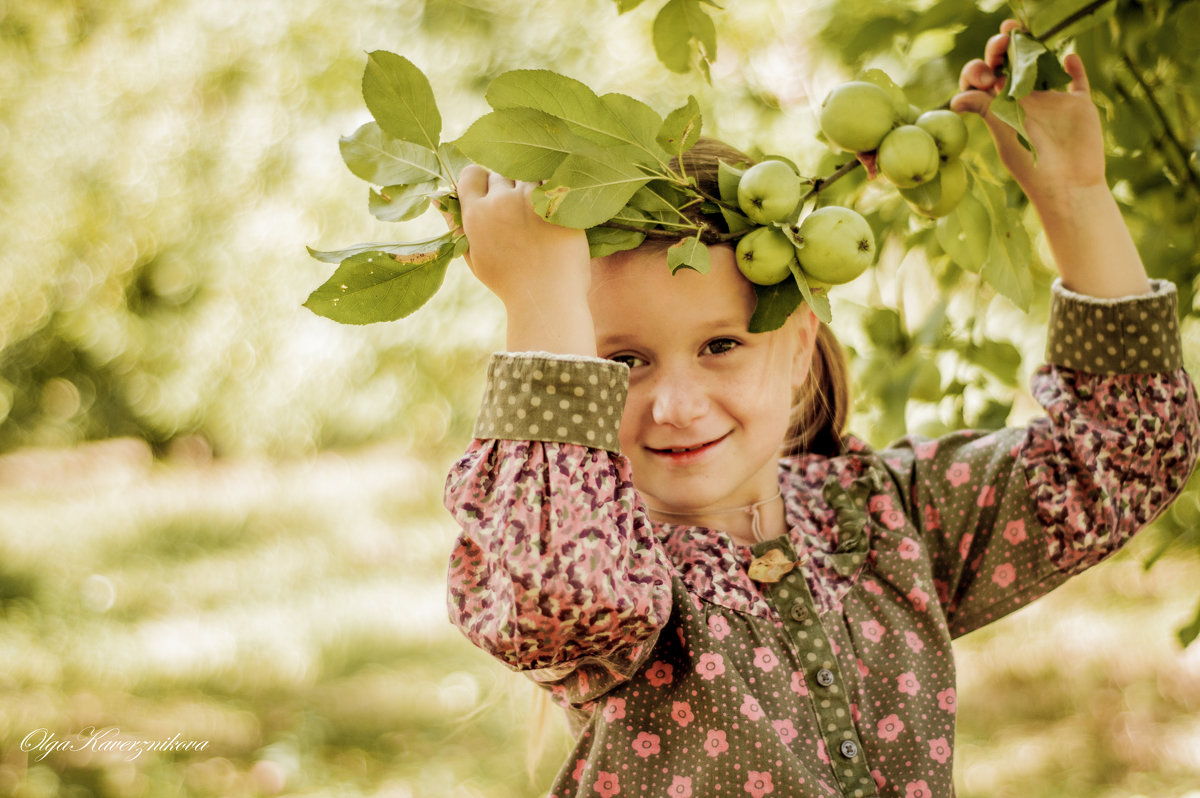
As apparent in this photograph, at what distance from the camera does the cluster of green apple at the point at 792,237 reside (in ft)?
2.79

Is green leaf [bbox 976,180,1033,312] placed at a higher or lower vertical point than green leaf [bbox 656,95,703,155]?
lower

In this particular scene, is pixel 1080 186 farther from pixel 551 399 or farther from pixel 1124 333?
pixel 551 399

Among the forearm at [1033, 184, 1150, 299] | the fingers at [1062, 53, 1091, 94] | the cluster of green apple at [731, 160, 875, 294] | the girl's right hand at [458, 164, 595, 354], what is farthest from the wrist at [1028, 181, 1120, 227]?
the girl's right hand at [458, 164, 595, 354]

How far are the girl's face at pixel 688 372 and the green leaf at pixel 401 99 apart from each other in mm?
239

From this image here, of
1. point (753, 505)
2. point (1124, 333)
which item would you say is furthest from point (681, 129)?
point (1124, 333)

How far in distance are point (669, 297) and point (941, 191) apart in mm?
271

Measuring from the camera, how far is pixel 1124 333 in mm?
1064

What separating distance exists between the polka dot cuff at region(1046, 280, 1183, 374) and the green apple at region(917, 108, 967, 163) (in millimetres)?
264

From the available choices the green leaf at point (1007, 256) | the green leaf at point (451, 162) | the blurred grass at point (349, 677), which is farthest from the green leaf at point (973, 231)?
the blurred grass at point (349, 677)

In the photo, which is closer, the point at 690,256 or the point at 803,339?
the point at 690,256

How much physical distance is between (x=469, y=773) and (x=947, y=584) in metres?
1.85

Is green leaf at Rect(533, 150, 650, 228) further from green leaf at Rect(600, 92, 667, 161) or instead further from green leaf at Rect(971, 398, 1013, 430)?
green leaf at Rect(971, 398, 1013, 430)

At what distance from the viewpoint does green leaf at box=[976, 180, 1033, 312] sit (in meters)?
0.97
